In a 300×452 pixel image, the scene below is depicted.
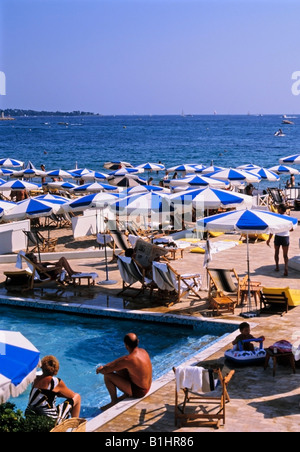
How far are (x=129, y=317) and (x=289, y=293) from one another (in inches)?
108

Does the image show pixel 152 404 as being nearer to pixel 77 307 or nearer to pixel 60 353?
pixel 60 353

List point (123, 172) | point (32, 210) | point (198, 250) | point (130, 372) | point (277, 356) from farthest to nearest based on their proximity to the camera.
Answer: point (123, 172), point (198, 250), point (32, 210), point (277, 356), point (130, 372)

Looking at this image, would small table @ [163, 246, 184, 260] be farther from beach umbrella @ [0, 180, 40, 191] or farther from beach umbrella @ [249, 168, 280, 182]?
beach umbrella @ [249, 168, 280, 182]

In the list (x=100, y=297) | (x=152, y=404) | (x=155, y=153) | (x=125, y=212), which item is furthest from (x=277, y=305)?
(x=155, y=153)

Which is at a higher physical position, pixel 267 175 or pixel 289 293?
pixel 267 175

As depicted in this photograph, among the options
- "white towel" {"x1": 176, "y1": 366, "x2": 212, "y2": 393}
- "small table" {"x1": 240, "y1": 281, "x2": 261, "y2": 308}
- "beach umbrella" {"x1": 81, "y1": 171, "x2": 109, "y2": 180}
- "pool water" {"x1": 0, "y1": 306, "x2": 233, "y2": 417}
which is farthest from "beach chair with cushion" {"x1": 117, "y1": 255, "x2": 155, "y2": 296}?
"beach umbrella" {"x1": 81, "y1": 171, "x2": 109, "y2": 180}

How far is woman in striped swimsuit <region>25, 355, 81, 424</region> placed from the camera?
6.98m

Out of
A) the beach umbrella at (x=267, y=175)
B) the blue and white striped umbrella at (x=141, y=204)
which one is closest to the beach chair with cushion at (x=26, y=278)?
the blue and white striped umbrella at (x=141, y=204)

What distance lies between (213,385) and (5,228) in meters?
11.3

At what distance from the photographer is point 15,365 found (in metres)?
6.35

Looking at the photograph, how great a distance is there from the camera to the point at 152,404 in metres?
7.66

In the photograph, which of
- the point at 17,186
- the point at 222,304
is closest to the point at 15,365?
the point at 222,304

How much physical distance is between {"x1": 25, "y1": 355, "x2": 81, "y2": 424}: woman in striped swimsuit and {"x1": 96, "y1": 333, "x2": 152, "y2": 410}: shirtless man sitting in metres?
0.71

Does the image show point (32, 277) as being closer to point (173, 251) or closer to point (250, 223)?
point (173, 251)
